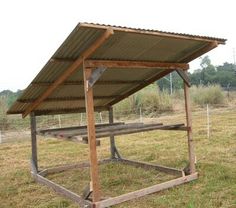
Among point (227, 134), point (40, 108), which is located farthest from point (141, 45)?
point (227, 134)

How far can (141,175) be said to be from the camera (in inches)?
288

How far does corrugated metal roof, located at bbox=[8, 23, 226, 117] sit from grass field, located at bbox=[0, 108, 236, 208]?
67.3 inches

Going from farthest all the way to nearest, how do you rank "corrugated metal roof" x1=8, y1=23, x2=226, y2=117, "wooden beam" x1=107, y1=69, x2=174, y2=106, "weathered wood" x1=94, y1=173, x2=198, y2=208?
"wooden beam" x1=107, y1=69, x2=174, y2=106, "weathered wood" x1=94, y1=173, x2=198, y2=208, "corrugated metal roof" x1=8, y1=23, x2=226, y2=117

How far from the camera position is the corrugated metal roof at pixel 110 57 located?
5.05 metres

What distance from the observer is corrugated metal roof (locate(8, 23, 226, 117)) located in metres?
5.05

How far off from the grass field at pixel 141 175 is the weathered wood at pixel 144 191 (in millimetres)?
106

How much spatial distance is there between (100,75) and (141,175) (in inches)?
112

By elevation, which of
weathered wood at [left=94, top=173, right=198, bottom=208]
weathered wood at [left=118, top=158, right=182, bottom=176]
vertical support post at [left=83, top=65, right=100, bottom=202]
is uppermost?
vertical support post at [left=83, top=65, right=100, bottom=202]

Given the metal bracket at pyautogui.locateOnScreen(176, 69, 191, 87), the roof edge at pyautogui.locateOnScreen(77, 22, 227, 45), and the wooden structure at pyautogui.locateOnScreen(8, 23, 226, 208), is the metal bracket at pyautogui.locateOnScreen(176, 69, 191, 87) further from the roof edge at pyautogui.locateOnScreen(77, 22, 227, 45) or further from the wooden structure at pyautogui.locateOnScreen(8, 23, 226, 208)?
the roof edge at pyautogui.locateOnScreen(77, 22, 227, 45)

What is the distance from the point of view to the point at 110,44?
532cm

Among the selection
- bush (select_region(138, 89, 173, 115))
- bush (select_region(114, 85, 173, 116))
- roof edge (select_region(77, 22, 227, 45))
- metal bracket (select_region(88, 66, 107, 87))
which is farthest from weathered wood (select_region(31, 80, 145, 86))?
bush (select_region(138, 89, 173, 115))

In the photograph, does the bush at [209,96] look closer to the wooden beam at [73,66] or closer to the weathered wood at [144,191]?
the weathered wood at [144,191]

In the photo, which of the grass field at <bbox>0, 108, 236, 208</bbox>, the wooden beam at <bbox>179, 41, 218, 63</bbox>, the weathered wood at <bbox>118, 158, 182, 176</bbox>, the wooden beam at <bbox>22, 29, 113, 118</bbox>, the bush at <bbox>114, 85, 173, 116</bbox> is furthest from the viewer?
the bush at <bbox>114, 85, 173, 116</bbox>

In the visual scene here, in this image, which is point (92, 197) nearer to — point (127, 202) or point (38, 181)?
point (127, 202)
